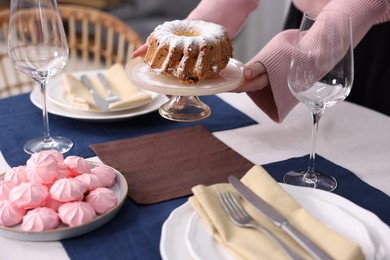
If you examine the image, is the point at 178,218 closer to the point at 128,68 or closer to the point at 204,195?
the point at 204,195

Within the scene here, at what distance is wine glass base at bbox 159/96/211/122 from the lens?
Result: 1.21 metres

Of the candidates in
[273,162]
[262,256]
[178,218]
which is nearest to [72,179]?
[178,218]

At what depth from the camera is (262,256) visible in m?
0.75

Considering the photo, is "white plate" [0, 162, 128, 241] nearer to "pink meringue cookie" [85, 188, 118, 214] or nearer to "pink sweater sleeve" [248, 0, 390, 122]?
"pink meringue cookie" [85, 188, 118, 214]

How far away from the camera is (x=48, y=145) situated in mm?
1188

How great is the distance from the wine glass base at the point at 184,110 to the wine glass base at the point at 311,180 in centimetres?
24

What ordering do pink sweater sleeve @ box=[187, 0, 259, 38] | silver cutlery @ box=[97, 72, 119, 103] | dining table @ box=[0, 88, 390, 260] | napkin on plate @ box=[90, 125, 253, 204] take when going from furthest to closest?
pink sweater sleeve @ box=[187, 0, 259, 38], silver cutlery @ box=[97, 72, 119, 103], napkin on plate @ box=[90, 125, 253, 204], dining table @ box=[0, 88, 390, 260]

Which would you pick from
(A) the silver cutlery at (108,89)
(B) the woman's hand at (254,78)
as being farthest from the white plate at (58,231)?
(A) the silver cutlery at (108,89)

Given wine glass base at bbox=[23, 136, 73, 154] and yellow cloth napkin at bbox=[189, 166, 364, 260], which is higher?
yellow cloth napkin at bbox=[189, 166, 364, 260]

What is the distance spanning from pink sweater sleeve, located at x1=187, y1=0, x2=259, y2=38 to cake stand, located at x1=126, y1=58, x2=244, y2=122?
0.27 m

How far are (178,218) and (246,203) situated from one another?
110 millimetres

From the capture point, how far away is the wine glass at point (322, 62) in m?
0.95

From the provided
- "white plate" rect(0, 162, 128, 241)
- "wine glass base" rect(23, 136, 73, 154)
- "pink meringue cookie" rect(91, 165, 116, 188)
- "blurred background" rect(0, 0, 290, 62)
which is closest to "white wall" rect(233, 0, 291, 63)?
"blurred background" rect(0, 0, 290, 62)

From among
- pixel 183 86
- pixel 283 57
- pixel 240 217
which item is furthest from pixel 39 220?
pixel 283 57
